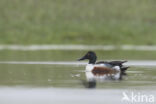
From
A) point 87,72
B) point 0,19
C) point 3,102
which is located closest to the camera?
point 3,102

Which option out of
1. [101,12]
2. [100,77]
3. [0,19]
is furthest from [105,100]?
[101,12]

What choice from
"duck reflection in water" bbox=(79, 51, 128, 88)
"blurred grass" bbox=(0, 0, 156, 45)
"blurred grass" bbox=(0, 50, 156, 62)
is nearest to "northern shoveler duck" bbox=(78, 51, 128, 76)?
"duck reflection in water" bbox=(79, 51, 128, 88)

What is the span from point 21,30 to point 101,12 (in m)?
13.7

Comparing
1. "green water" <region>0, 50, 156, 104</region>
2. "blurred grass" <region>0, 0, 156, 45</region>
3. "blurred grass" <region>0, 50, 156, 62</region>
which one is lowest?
"green water" <region>0, 50, 156, 104</region>

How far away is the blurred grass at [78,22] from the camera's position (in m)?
64.0

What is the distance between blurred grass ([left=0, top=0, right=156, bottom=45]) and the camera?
210ft

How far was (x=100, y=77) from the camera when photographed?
23.4 metres

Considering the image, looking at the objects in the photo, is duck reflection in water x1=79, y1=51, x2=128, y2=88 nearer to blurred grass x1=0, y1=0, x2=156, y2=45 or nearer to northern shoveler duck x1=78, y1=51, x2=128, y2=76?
northern shoveler duck x1=78, y1=51, x2=128, y2=76

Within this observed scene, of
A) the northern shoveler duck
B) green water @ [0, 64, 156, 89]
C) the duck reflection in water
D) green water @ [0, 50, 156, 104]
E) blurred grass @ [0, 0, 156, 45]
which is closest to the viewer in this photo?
green water @ [0, 50, 156, 104]

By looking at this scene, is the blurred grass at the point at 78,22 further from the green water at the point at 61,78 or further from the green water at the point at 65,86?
the green water at the point at 65,86

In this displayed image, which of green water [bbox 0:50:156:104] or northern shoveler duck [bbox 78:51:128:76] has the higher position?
northern shoveler duck [bbox 78:51:128:76]

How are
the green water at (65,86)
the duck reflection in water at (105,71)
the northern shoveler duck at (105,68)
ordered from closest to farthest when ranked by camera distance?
1. the green water at (65,86)
2. the duck reflection in water at (105,71)
3. the northern shoveler duck at (105,68)

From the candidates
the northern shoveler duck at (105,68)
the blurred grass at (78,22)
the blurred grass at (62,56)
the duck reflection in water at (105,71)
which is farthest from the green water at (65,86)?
the blurred grass at (78,22)

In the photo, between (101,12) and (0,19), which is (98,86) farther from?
(101,12)
